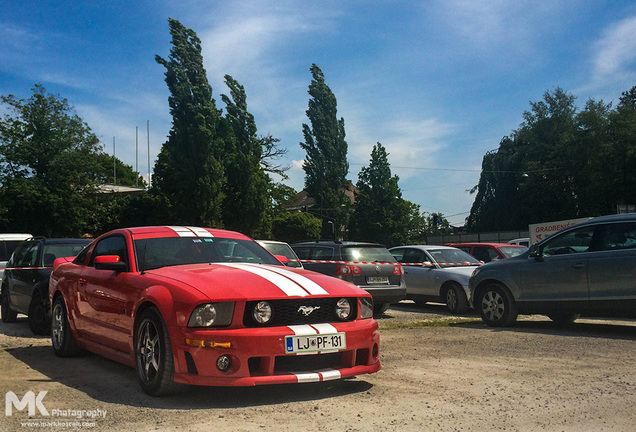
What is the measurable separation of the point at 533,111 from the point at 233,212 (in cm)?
3696

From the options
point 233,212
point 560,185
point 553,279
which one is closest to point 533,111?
point 560,185

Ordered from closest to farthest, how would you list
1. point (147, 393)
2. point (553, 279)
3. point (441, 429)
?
point (441, 429), point (147, 393), point (553, 279)

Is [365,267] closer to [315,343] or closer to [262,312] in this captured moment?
[315,343]

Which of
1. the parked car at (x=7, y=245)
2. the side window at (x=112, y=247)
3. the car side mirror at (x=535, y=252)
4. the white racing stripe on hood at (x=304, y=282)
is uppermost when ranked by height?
the parked car at (x=7, y=245)

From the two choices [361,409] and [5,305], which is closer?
[361,409]

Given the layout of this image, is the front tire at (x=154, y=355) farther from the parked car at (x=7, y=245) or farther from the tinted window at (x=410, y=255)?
the parked car at (x=7, y=245)

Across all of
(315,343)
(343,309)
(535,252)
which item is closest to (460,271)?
(535,252)

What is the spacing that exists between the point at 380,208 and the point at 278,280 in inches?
2891

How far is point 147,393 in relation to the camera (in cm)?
550

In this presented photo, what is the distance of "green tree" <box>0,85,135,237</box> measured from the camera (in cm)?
5022

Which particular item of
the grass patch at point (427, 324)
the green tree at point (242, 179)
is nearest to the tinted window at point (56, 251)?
the grass patch at point (427, 324)

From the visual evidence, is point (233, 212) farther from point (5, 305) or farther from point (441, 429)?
point (441, 429)

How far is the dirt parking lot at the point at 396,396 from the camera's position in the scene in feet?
15.0

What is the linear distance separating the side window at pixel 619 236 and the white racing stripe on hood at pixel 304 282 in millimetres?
5691
